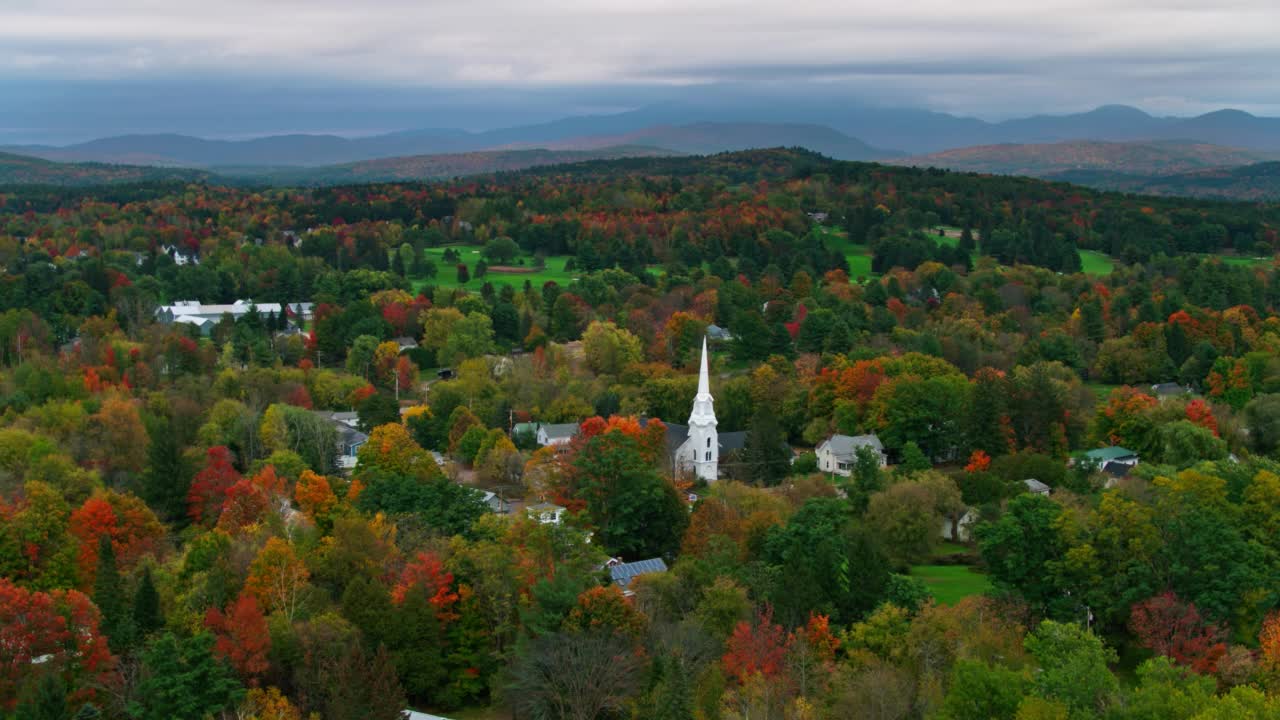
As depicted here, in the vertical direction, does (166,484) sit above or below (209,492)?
above

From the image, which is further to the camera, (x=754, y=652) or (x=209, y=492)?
(x=209, y=492)

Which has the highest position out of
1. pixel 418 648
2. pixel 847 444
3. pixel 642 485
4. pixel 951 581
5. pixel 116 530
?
pixel 642 485

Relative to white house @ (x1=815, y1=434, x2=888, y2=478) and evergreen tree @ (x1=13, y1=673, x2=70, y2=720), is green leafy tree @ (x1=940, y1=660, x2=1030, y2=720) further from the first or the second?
white house @ (x1=815, y1=434, x2=888, y2=478)

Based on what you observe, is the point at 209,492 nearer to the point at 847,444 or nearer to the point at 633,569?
the point at 633,569

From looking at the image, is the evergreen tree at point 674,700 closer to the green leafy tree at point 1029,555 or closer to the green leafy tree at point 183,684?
the green leafy tree at point 183,684

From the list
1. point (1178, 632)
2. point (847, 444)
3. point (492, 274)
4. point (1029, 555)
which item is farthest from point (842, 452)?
point (492, 274)

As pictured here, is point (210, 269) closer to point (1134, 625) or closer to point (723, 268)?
point (723, 268)

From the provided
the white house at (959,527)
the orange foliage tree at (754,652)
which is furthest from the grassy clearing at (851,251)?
the orange foliage tree at (754,652)
